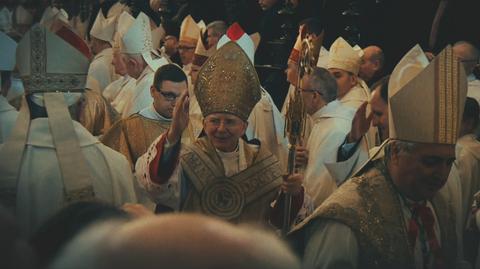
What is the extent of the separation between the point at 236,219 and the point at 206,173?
1.02ft

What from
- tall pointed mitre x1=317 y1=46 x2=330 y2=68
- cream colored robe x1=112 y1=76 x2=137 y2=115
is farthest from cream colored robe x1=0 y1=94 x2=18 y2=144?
tall pointed mitre x1=317 y1=46 x2=330 y2=68

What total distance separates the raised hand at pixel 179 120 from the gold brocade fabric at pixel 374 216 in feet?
5.44

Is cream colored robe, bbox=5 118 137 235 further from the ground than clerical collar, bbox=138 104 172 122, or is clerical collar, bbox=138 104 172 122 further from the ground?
cream colored robe, bbox=5 118 137 235

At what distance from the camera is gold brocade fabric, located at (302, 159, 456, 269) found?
15.5ft

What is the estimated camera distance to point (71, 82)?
5512mm

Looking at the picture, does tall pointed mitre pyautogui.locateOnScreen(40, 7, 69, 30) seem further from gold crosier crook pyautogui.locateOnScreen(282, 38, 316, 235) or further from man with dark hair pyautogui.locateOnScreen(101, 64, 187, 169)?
gold crosier crook pyautogui.locateOnScreen(282, 38, 316, 235)

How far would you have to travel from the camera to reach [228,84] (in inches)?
268

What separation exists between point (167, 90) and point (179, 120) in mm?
1815

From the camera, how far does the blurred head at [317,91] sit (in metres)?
8.44

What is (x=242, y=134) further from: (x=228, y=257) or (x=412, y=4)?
(x=412, y=4)

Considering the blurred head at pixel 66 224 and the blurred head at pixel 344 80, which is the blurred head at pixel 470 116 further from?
the blurred head at pixel 66 224

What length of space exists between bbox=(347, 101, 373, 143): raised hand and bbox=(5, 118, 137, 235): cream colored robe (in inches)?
92.3

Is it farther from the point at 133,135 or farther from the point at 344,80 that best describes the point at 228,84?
the point at 344,80

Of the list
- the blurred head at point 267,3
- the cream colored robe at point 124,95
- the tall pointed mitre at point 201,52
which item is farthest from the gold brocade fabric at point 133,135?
the blurred head at point 267,3
